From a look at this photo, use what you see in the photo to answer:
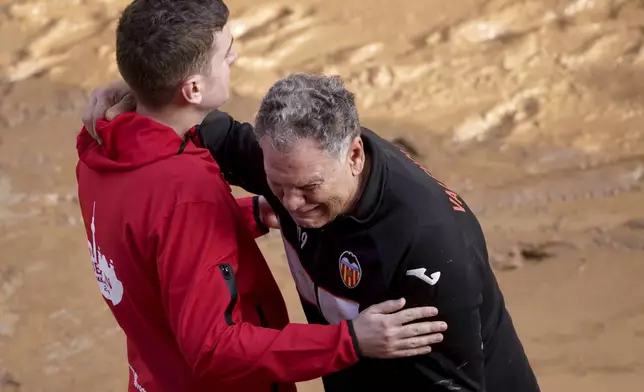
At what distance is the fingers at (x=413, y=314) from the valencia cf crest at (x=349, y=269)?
0.46ft

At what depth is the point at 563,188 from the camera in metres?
5.02

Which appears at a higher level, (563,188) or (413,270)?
(413,270)

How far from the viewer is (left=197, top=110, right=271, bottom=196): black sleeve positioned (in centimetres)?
245

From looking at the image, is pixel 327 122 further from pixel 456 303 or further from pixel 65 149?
pixel 65 149

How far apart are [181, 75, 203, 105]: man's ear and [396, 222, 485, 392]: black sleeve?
0.58 meters

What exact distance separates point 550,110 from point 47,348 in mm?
3205

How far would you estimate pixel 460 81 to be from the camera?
591cm

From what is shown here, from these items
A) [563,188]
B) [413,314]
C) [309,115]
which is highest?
[309,115]

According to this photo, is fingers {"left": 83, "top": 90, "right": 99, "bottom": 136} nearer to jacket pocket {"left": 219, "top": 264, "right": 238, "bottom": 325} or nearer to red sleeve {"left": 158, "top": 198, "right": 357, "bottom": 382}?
red sleeve {"left": 158, "top": 198, "right": 357, "bottom": 382}

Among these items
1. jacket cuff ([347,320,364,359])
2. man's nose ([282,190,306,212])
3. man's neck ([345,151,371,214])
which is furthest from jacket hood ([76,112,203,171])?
jacket cuff ([347,320,364,359])

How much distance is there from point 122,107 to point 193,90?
23cm

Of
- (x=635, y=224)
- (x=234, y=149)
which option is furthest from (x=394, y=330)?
(x=635, y=224)

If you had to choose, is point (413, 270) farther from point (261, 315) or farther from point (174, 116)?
point (174, 116)

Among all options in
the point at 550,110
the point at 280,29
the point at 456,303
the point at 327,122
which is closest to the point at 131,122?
the point at 327,122
